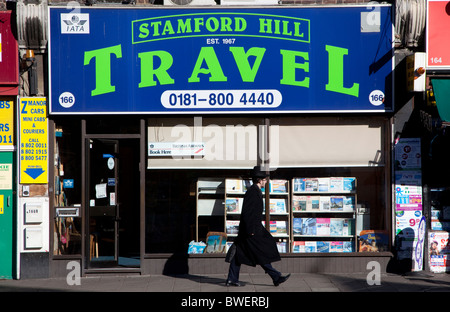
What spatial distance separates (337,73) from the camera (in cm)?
1073

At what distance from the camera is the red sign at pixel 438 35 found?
1072 cm

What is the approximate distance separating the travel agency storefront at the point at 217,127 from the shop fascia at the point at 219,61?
0.06ft

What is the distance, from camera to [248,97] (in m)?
10.7

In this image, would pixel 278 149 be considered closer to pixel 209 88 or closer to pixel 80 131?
pixel 209 88

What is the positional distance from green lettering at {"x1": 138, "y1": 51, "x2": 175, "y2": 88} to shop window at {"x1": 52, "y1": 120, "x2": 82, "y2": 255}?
5.30 ft

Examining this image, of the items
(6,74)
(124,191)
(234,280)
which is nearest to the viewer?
(234,280)

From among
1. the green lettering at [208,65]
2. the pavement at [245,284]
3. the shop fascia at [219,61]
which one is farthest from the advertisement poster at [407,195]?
the green lettering at [208,65]

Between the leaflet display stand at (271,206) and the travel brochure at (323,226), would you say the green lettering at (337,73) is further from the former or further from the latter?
the travel brochure at (323,226)

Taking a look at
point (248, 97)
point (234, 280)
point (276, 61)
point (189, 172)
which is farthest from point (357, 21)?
point (234, 280)

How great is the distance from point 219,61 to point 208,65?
215 millimetres

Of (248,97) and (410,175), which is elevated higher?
(248,97)

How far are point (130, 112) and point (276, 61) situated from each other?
9.34ft

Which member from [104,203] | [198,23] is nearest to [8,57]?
[104,203]

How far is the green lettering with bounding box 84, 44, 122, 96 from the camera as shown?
35.2ft
